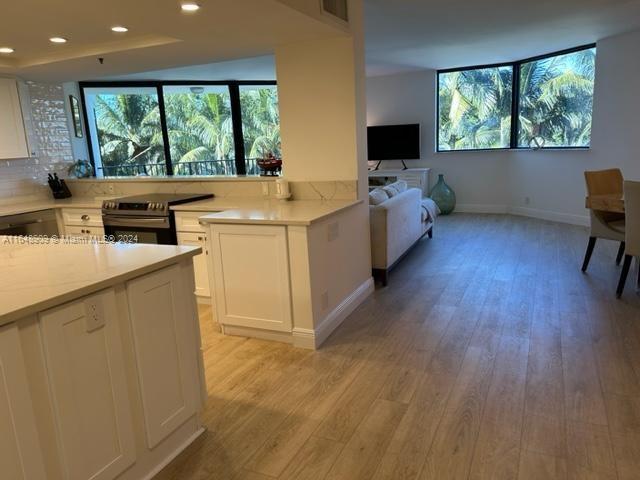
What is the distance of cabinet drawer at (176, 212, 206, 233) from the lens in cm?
367

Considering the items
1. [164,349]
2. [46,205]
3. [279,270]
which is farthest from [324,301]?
[46,205]

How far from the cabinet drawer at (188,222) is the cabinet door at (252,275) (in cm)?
57

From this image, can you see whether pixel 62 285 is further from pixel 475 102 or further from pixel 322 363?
pixel 475 102

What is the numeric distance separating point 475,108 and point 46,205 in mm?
6533

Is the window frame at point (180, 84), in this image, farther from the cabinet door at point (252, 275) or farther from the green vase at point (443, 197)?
the cabinet door at point (252, 275)

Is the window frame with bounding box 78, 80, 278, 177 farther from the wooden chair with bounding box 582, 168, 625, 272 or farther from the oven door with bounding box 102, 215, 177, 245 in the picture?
the wooden chair with bounding box 582, 168, 625, 272

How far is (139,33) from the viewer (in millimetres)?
3201

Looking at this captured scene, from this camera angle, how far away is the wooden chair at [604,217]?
13.1 ft

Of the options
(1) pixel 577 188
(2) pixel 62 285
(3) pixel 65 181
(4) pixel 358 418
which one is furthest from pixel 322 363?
(1) pixel 577 188

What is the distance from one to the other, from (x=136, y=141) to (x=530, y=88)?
6127 mm

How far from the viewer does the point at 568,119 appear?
6672 mm

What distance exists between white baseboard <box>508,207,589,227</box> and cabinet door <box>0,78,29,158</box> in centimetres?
687

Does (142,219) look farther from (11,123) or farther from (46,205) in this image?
(11,123)

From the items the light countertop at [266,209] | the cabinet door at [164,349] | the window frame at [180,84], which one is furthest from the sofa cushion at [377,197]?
the window frame at [180,84]
